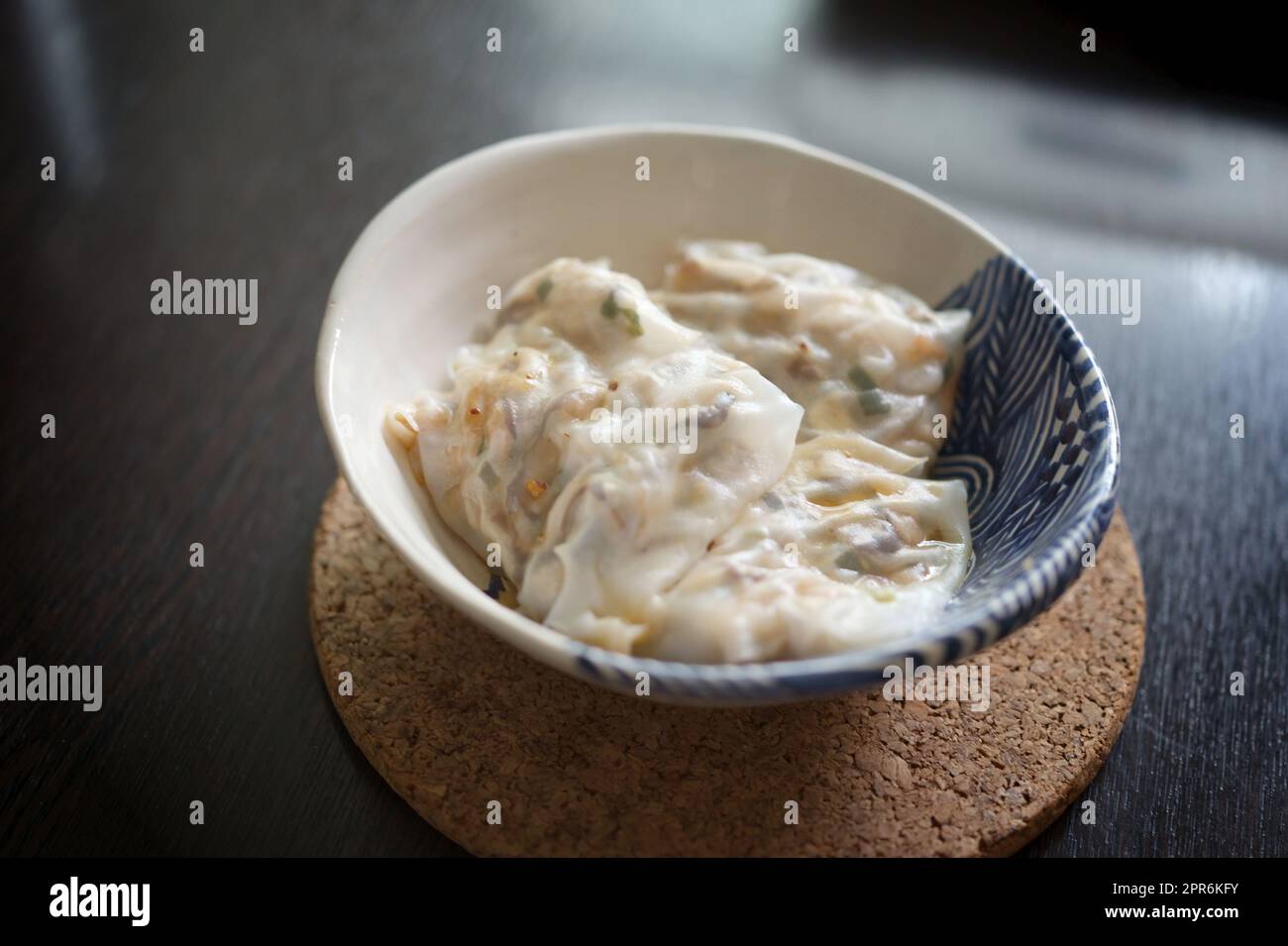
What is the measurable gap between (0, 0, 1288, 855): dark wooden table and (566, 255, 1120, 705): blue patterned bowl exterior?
41 cm

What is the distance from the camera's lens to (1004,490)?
1.65 meters

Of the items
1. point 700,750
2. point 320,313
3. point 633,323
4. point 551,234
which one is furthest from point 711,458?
point 320,313

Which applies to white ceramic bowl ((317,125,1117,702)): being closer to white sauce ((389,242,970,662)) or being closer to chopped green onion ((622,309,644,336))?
white sauce ((389,242,970,662))

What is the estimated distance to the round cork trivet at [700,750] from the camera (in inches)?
58.2

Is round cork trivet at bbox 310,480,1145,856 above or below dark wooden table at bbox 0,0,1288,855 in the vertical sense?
below

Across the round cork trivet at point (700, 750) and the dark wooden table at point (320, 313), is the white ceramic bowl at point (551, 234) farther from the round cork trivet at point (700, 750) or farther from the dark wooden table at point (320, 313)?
the dark wooden table at point (320, 313)

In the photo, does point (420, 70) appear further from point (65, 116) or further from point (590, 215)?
point (590, 215)

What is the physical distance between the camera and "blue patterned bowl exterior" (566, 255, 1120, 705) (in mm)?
1254

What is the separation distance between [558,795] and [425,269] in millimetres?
842

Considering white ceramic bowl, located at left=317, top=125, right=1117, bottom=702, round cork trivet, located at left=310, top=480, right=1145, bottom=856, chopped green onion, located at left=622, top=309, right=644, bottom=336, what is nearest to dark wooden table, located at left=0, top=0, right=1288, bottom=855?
round cork trivet, located at left=310, top=480, right=1145, bottom=856

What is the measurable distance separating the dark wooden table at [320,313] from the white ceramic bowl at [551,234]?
374 mm

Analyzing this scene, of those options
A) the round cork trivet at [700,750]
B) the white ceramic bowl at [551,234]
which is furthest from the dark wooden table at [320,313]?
the white ceramic bowl at [551,234]

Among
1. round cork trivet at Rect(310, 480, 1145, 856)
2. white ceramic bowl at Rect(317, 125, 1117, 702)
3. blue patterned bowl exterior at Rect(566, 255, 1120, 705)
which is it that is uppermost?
white ceramic bowl at Rect(317, 125, 1117, 702)
